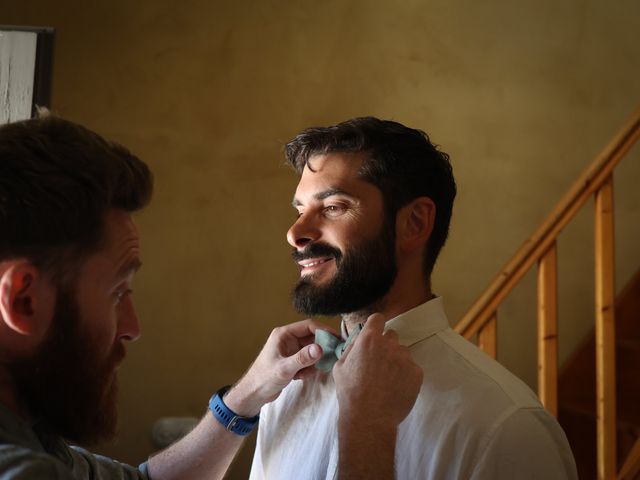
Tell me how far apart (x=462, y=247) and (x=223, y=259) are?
1.19 m

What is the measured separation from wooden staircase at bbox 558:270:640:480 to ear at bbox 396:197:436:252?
1554mm

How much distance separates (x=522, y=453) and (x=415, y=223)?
527 millimetres

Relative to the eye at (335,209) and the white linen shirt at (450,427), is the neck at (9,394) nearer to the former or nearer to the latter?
the white linen shirt at (450,427)

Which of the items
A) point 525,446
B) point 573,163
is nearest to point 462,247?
point 573,163

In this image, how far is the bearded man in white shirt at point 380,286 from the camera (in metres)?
1.18

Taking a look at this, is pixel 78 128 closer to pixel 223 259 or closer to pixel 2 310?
pixel 2 310

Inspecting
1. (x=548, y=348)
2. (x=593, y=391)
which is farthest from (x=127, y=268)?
(x=593, y=391)

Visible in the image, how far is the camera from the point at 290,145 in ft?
5.14

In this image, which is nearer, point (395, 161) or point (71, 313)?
point (71, 313)

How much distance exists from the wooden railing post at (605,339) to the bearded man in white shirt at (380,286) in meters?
1.05

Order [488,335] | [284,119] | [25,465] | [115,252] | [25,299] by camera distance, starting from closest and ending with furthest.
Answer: [25,465], [25,299], [115,252], [488,335], [284,119]

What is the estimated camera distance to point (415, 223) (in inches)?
57.1

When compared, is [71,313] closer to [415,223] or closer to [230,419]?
[230,419]

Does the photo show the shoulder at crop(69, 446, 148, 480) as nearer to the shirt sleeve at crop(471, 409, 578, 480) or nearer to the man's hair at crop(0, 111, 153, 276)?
the man's hair at crop(0, 111, 153, 276)
